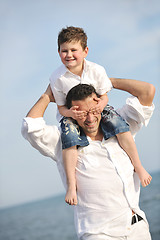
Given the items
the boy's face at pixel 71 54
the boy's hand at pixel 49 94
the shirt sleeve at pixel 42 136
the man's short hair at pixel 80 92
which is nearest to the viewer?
the shirt sleeve at pixel 42 136

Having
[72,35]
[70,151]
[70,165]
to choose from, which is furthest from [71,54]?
[70,165]

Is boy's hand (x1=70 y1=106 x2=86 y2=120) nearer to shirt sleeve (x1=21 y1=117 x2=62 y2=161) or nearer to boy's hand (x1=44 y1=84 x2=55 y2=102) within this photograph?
shirt sleeve (x1=21 y1=117 x2=62 y2=161)

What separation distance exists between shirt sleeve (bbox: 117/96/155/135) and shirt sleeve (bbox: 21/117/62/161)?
83 centimetres

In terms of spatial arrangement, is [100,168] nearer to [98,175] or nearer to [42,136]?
[98,175]

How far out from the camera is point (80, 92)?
11.9 ft

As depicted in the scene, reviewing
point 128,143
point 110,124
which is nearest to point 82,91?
point 110,124

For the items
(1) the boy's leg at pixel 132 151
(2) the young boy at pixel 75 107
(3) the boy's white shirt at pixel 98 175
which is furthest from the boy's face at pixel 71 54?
(1) the boy's leg at pixel 132 151

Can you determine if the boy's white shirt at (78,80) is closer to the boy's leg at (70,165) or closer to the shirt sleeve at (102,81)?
the shirt sleeve at (102,81)

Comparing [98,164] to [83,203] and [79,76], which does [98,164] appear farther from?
[79,76]

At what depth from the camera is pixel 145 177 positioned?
3.65 meters

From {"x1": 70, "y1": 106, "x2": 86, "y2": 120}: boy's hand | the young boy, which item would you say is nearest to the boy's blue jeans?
the young boy

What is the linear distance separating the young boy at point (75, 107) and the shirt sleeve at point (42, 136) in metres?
0.13

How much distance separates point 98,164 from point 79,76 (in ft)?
3.37

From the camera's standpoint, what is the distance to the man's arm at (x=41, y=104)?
3.58 meters
